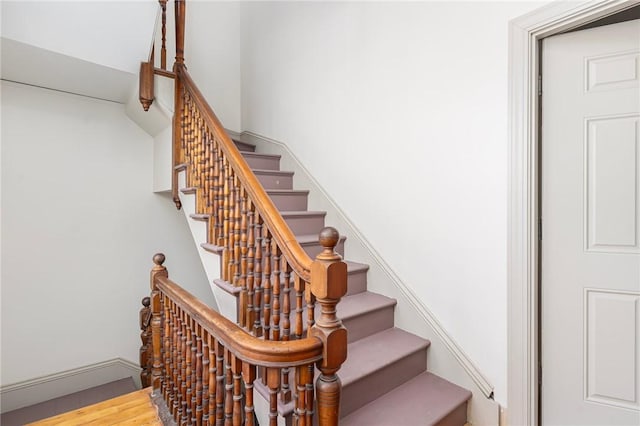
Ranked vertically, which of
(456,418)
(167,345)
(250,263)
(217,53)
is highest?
(217,53)

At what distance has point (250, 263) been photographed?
1663 mm

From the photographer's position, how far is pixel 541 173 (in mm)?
1634

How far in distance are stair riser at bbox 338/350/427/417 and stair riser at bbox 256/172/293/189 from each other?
1.66 meters

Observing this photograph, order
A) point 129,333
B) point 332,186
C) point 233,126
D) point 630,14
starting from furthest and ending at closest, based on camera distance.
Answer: point 233,126 < point 129,333 < point 332,186 < point 630,14

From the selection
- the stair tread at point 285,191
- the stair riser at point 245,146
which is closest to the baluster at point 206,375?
the stair tread at point 285,191

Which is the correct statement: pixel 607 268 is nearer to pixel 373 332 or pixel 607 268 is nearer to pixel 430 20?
pixel 373 332

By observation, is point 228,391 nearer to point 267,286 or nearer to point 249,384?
point 249,384

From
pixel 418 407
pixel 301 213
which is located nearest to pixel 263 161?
pixel 301 213

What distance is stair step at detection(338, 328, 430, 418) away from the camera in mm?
→ 1562

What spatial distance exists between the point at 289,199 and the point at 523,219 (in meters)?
1.64

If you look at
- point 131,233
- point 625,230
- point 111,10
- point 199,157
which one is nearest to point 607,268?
point 625,230

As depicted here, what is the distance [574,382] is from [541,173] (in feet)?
3.25

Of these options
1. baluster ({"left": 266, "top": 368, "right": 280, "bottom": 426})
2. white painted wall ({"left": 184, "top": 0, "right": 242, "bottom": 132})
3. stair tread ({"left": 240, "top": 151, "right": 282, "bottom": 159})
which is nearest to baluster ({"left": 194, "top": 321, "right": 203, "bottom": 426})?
baluster ({"left": 266, "top": 368, "right": 280, "bottom": 426})

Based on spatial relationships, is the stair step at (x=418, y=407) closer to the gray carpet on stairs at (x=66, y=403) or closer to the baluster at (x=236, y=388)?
the baluster at (x=236, y=388)
